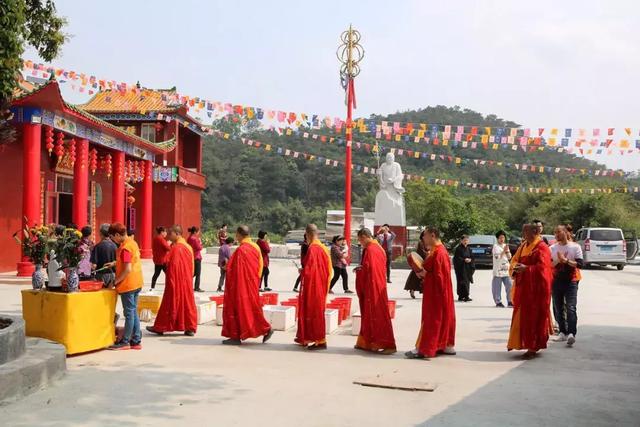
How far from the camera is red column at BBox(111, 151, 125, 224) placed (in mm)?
23312

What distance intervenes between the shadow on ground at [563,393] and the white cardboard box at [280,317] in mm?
3655

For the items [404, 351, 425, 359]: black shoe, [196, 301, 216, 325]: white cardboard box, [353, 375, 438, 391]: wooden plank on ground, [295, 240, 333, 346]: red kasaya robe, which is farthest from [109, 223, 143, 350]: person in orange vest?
[404, 351, 425, 359]: black shoe

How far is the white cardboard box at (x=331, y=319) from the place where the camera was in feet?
32.2

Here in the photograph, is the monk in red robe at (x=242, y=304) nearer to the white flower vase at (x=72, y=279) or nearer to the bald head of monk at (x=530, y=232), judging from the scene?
the white flower vase at (x=72, y=279)

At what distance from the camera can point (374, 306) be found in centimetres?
819

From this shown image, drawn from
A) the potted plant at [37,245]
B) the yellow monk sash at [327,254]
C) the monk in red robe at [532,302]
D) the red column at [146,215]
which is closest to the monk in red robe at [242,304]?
the yellow monk sash at [327,254]

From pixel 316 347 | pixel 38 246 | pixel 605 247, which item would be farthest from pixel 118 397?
pixel 605 247

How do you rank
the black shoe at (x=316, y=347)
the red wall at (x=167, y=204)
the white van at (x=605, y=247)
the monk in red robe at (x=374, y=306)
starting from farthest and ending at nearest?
1. the red wall at (x=167, y=204)
2. the white van at (x=605, y=247)
3. the black shoe at (x=316, y=347)
4. the monk in red robe at (x=374, y=306)

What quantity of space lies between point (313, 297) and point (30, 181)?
11356mm

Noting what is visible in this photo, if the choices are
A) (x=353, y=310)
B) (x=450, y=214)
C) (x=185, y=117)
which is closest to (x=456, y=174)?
(x=450, y=214)

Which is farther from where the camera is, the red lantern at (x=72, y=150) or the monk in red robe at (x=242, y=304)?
the red lantern at (x=72, y=150)

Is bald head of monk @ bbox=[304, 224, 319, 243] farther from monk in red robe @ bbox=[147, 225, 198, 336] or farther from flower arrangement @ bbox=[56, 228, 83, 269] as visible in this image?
flower arrangement @ bbox=[56, 228, 83, 269]

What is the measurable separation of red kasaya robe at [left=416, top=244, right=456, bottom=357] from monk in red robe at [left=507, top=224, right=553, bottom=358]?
29.8 inches

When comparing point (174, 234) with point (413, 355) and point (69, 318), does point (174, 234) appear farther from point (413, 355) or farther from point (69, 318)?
point (413, 355)
